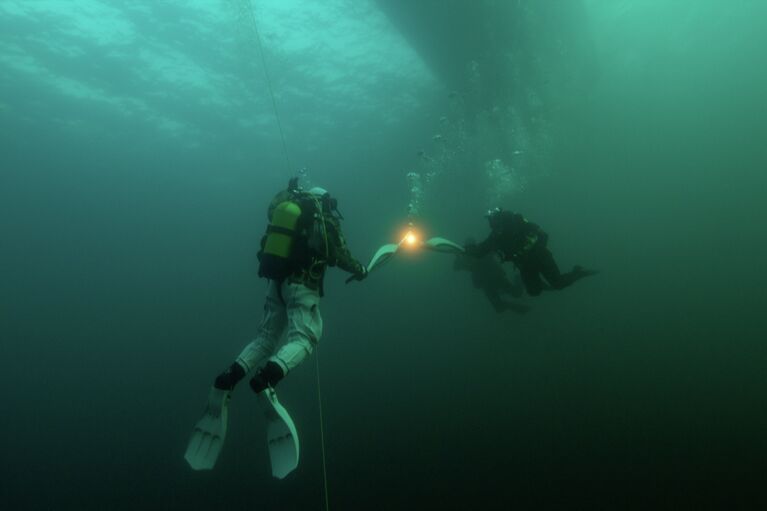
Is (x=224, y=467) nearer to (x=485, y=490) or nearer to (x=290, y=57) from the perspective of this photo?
(x=485, y=490)

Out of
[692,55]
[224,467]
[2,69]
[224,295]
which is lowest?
[224,467]

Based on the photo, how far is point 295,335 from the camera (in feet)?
14.4

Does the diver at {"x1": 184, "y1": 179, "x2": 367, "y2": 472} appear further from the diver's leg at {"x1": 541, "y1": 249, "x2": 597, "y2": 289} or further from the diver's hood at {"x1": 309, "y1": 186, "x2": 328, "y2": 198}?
the diver's leg at {"x1": 541, "y1": 249, "x2": 597, "y2": 289}

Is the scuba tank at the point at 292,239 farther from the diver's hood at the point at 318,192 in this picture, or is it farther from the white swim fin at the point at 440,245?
the white swim fin at the point at 440,245

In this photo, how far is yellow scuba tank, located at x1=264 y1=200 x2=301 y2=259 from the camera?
4500 millimetres

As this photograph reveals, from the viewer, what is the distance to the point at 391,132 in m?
28.8

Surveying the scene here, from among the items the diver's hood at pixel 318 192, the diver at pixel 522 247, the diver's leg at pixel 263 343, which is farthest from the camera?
the diver at pixel 522 247

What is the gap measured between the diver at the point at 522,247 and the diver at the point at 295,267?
4.64 metres

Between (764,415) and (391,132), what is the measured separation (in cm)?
2349

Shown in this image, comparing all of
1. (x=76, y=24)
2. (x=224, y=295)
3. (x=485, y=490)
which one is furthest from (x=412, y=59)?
(x=224, y=295)

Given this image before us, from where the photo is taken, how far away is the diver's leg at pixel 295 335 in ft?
12.8

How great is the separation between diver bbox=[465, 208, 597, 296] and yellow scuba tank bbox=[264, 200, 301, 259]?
16.6 ft

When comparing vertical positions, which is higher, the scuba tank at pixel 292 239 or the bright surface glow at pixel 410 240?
the bright surface glow at pixel 410 240

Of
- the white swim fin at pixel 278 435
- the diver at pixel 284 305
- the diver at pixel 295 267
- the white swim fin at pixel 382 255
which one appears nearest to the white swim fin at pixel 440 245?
the white swim fin at pixel 382 255
